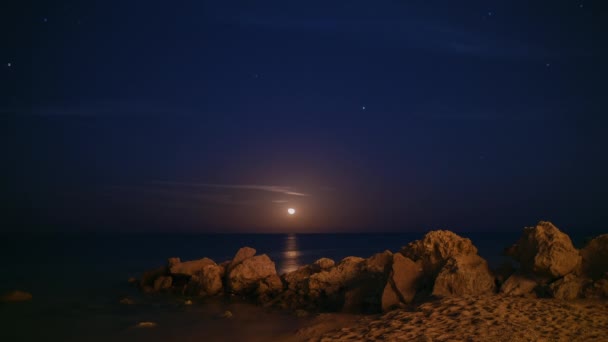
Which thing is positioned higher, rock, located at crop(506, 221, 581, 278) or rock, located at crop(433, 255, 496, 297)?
rock, located at crop(506, 221, 581, 278)

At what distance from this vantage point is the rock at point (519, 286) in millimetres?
10016

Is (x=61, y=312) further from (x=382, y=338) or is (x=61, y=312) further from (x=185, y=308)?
(x=382, y=338)

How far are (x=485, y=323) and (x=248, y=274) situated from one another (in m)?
9.26

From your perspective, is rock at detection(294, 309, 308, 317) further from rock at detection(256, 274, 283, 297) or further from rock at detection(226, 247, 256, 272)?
rock at detection(226, 247, 256, 272)

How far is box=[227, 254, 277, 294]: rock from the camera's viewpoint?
601 inches

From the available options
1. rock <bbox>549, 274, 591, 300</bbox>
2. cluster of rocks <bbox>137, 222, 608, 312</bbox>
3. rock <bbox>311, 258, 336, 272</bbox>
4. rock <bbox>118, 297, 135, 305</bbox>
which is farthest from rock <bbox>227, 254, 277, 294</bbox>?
rock <bbox>549, 274, 591, 300</bbox>

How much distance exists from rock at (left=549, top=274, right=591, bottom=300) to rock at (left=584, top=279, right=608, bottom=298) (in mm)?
127

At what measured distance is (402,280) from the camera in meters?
11.3

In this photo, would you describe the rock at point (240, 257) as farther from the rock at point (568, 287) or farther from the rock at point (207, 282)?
the rock at point (568, 287)

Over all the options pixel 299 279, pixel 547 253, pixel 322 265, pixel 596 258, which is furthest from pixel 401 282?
pixel 596 258

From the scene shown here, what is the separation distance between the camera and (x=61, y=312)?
46.9ft

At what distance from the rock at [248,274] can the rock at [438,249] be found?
5.34 meters

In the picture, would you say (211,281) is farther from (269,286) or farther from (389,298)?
(389,298)

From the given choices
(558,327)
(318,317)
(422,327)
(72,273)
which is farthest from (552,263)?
(72,273)
